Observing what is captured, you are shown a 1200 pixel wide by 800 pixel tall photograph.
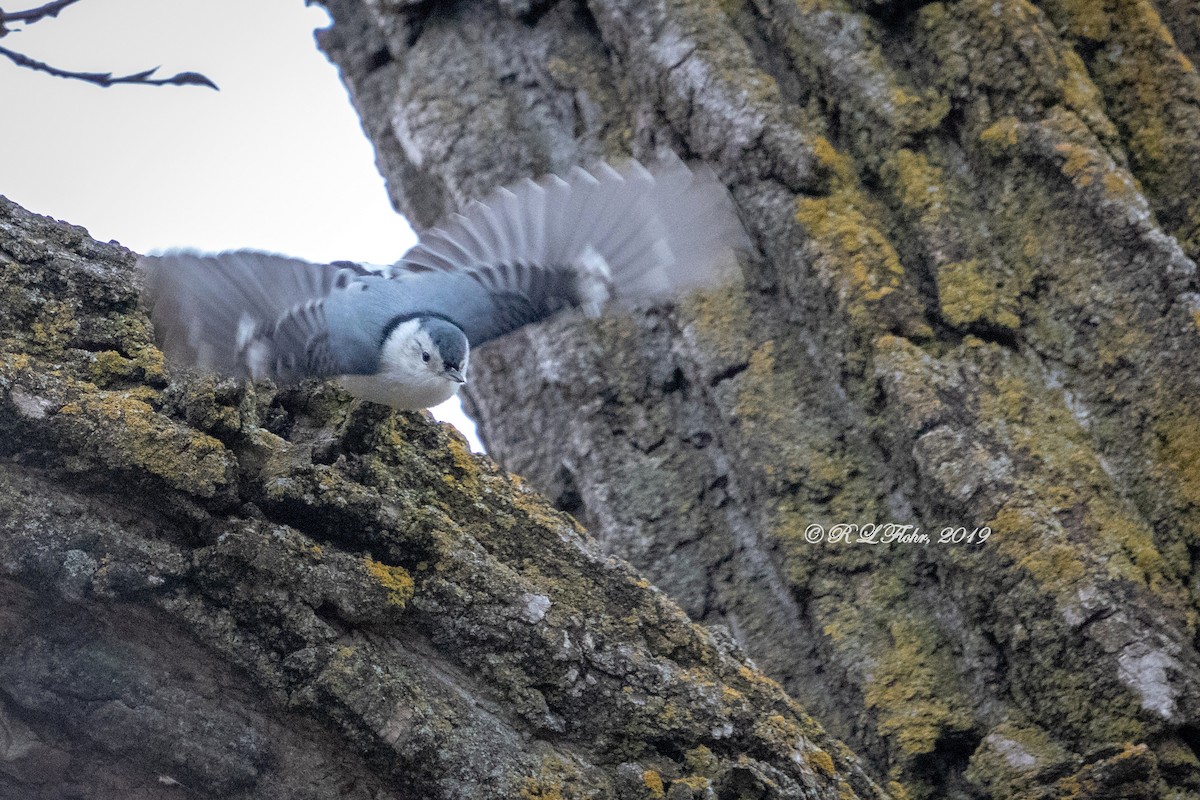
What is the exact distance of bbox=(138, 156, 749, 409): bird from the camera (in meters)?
2.38

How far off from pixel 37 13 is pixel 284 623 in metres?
1.06

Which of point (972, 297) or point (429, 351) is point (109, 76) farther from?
point (972, 297)

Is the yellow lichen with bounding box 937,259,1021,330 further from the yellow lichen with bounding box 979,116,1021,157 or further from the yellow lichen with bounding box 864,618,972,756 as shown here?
the yellow lichen with bounding box 864,618,972,756

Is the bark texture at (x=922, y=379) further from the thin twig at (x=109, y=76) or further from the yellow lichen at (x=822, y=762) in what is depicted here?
the thin twig at (x=109, y=76)

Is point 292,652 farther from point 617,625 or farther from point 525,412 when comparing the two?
point 525,412

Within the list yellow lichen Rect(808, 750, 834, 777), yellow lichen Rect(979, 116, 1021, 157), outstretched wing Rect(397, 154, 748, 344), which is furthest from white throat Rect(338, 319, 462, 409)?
yellow lichen Rect(979, 116, 1021, 157)

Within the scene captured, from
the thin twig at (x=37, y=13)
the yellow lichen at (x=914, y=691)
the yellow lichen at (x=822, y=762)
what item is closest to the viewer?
the thin twig at (x=37, y=13)

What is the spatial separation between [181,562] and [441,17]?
7.53 ft

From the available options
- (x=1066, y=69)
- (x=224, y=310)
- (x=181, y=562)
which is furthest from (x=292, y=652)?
(x=1066, y=69)

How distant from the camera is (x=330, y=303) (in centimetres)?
258

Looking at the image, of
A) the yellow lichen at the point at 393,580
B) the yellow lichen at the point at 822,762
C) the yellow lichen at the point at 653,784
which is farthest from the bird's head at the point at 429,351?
the yellow lichen at the point at 822,762

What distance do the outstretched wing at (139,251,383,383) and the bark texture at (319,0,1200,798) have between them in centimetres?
89

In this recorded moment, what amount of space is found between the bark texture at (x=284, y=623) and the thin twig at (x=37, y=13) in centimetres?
90

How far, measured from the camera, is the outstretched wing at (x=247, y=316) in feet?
7.31
